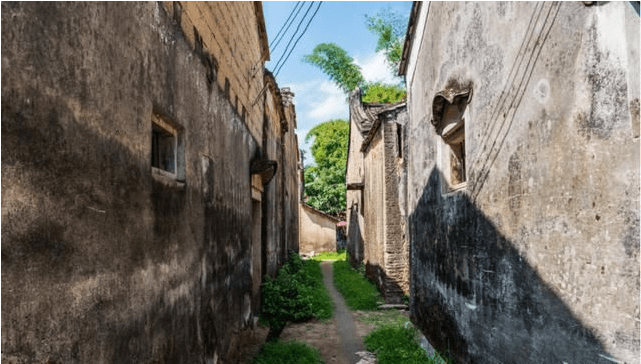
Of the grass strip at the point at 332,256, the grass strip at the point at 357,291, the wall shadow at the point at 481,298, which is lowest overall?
the grass strip at the point at 332,256

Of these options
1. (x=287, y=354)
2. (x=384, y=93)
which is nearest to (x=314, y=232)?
(x=384, y=93)

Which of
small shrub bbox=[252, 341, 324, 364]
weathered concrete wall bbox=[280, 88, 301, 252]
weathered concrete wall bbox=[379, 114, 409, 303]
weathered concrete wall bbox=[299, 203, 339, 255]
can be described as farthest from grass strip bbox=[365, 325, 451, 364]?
Result: weathered concrete wall bbox=[299, 203, 339, 255]

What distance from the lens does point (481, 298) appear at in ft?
13.3

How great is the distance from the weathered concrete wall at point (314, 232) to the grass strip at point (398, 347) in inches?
727

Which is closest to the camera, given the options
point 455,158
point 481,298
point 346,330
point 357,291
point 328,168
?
point 481,298

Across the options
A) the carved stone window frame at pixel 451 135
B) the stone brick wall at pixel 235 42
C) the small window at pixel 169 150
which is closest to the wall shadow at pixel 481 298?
the carved stone window frame at pixel 451 135

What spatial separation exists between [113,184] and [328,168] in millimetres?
33075

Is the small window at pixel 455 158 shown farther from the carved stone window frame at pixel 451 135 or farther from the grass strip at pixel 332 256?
the grass strip at pixel 332 256

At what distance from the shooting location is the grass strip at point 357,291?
9.94 meters

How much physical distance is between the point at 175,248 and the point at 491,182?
117 inches

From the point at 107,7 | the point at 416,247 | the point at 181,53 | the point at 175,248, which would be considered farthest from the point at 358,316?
the point at 107,7

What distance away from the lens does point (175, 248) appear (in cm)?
316

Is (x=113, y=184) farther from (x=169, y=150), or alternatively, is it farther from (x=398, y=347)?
(x=398, y=347)

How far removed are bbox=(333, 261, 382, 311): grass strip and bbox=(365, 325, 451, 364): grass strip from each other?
2627 mm
